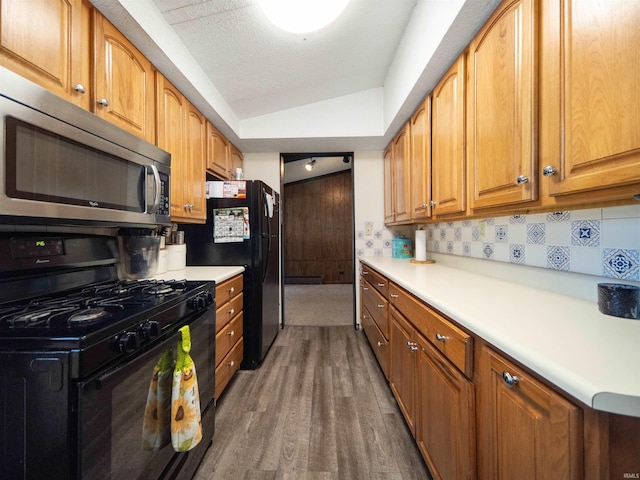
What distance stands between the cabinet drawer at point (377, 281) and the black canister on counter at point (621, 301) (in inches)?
41.3

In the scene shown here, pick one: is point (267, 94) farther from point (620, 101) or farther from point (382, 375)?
point (382, 375)

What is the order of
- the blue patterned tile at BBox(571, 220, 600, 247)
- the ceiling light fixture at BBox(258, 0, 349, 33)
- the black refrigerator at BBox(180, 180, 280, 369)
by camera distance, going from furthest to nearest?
the black refrigerator at BBox(180, 180, 280, 369)
the ceiling light fixture at BBox(258, 0, 349, 33)
the blue patterned tile at BBox(571, 220, 600, 247)

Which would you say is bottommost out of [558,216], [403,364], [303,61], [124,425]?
[403,364]

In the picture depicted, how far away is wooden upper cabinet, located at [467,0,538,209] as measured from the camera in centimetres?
91

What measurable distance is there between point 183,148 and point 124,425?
161 cm

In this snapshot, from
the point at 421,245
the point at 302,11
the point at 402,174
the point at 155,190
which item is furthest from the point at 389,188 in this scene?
the point at 155,190

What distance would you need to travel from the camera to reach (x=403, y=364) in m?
1.42

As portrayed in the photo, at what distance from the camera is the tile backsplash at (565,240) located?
892 mm

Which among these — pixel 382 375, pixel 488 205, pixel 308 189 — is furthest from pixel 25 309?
pixel 308 189

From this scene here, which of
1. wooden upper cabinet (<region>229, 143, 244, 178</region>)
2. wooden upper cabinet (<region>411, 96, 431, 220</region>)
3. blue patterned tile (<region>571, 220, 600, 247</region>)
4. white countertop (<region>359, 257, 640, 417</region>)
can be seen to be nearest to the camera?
white countertop (<region>359, 257, 640, 417</region>)

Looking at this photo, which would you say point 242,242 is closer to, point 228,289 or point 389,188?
point 228,289

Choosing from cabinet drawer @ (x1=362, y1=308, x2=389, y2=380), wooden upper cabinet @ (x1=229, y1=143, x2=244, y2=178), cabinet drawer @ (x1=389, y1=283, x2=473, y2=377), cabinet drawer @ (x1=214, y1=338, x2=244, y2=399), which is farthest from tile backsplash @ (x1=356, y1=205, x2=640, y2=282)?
wooden upper cabinet @ (x1=229, y1=143, x2=244, y2=178)

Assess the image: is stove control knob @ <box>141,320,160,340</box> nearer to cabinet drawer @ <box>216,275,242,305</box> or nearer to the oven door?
the oven door

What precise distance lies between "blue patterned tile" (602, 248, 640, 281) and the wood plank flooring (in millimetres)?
1152
